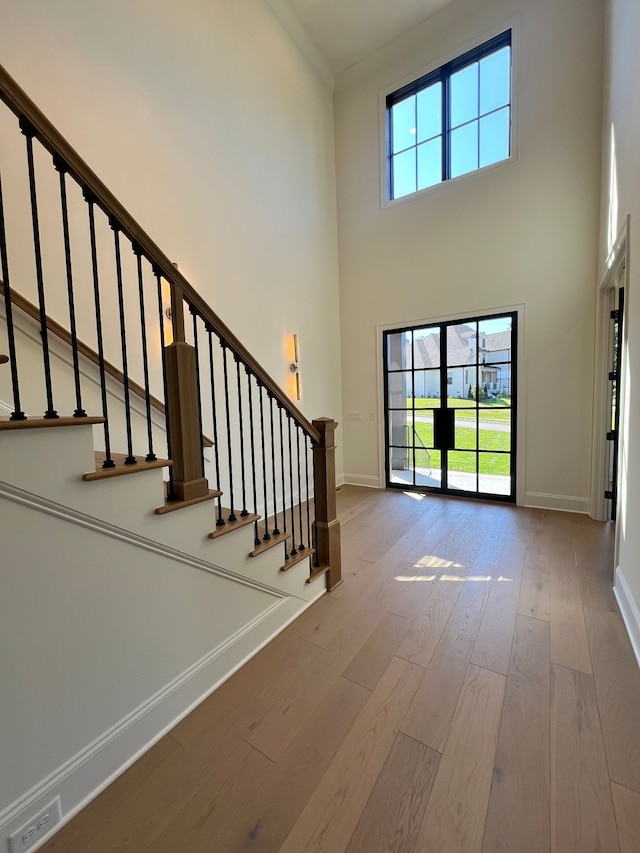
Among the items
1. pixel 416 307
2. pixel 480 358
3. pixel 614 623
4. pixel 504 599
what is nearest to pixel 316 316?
pixel 416 307

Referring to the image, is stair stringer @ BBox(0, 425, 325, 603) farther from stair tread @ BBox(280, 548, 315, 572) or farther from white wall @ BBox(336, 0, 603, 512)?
white wall @ BBox(336, 0, 603, 512)

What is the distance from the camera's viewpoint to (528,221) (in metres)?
3.85

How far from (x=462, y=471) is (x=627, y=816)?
3.59 m

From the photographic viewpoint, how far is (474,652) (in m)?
1.83

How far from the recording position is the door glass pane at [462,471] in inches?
175

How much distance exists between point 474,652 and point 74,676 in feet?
5.89

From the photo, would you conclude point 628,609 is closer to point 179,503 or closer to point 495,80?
point 179,503

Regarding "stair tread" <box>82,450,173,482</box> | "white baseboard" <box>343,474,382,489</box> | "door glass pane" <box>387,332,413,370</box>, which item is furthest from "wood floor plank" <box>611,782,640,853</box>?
"door glass pane" <box>387,332,413,370</box>

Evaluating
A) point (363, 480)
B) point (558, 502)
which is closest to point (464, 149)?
point (558, 502)

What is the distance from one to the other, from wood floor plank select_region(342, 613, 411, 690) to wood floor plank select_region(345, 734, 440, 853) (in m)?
0.33

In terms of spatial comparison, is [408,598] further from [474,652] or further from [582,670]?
[582,670]

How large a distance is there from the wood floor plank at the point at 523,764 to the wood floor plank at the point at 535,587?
1.06 ft

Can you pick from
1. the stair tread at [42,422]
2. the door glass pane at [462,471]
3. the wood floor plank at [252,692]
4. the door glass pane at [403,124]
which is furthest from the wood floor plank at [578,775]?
the door glass pane at [403,124]

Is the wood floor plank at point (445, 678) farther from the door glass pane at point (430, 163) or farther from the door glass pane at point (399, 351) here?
the door glass pane at point (430, 163)
